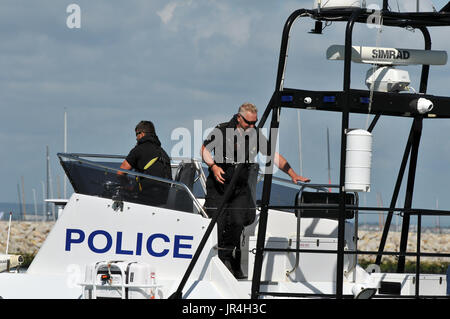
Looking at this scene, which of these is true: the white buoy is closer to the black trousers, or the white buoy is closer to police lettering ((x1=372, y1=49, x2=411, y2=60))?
police lettering ((x1=372, y1=49, x2=411, y2=60))

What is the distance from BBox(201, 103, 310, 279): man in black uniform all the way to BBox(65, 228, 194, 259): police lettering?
16.4 inches

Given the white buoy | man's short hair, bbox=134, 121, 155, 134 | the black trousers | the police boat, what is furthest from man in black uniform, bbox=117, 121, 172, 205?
the white buoy

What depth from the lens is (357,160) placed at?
23.0ft

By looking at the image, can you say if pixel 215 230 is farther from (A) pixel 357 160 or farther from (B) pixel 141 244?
(A) pixel 357 160

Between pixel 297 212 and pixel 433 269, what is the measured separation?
23.5m

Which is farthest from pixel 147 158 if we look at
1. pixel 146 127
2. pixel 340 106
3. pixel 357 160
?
pixel 357 160

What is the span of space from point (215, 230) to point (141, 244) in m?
0.72

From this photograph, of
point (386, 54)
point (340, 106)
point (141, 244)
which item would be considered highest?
point (386, 54)

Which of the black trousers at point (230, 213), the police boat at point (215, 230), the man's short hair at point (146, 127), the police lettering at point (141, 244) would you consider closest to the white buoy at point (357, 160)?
the police boat at point (215, 230)

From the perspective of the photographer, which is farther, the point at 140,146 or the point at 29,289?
the point at 140,146

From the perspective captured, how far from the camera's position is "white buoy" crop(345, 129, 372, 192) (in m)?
7.02

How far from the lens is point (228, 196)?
741 centimetres

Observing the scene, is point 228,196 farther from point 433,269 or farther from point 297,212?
point 433,269
